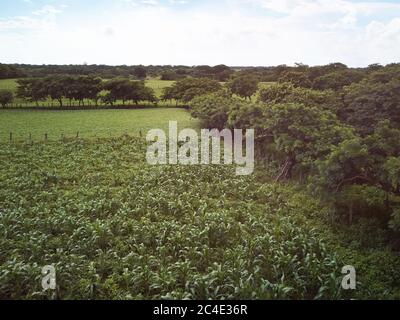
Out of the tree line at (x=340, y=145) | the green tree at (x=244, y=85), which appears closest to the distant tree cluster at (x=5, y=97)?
the tree line at (x=340, y=145)

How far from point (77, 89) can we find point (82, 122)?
18.9 meters

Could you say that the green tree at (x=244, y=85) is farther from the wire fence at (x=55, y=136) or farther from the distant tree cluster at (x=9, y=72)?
the distant tree cluster at (x=9, y=72)

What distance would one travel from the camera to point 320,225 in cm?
1689

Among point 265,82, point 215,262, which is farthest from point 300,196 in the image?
point 265,82

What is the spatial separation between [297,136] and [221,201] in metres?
6.79

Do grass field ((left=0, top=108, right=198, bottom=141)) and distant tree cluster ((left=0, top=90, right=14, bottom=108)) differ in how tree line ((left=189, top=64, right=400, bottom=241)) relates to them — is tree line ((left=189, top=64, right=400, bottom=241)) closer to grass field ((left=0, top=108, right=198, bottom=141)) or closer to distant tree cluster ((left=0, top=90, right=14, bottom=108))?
grass field ((left=0, top=108, right=198, bottom=141))

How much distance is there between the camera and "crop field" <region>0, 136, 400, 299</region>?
11664mm

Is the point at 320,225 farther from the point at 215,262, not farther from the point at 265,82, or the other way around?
the point at 265,82

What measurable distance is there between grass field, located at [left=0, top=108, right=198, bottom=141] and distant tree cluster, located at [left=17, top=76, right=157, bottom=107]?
5.63 meters

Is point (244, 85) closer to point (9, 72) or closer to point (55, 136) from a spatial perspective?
point (55, 136)

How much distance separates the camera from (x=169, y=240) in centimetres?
1464

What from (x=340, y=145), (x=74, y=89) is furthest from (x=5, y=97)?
(x=340, y=145)

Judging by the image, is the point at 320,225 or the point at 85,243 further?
the point at 320,225

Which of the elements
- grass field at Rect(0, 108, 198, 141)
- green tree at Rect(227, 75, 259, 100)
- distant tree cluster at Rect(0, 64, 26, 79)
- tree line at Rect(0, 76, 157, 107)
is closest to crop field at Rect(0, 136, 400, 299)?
grass field at Rect(0, 108, 198, 141)
